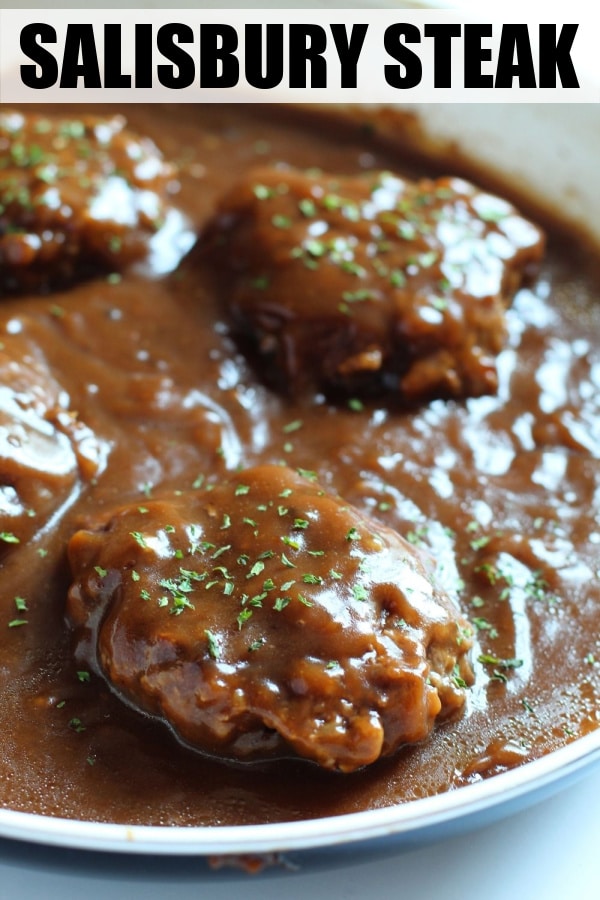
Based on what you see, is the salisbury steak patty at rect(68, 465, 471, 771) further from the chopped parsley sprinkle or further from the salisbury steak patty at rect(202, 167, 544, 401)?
the salisbury steak patty at rect(202, 167, 544, 401)

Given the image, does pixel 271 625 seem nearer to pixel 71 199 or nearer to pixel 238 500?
pixel 238 500

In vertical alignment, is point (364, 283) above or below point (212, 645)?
above

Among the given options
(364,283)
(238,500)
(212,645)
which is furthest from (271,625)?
(364,283)

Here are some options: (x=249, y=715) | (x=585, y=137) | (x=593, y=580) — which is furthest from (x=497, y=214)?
(x=249, y=715)

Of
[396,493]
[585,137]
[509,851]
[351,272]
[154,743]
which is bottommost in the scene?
[509,851]

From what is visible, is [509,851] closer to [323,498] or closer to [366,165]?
[323,498]

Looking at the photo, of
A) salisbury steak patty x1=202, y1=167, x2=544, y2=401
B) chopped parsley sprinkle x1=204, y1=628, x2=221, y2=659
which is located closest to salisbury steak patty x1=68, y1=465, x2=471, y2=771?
chopped parsley sprinkle x1=204, y1=628, x2=221, y2=659
